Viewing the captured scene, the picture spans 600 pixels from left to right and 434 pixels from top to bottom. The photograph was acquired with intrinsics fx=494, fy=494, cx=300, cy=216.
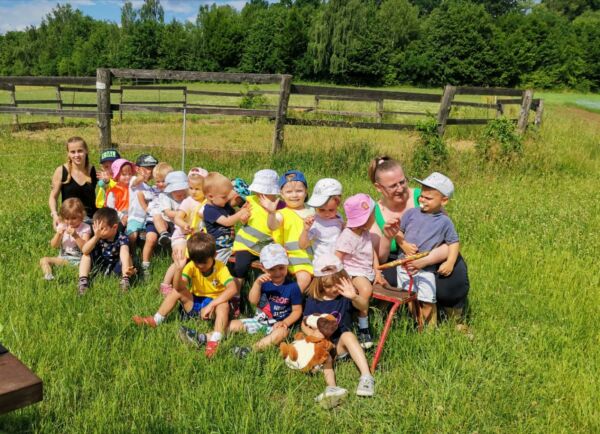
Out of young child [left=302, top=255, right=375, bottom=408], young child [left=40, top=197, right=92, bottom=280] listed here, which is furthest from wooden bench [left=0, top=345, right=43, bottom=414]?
young child [left=40, top=197, right=92, bottom=280]

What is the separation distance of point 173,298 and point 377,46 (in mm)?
61696

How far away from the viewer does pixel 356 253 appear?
12.8 feet

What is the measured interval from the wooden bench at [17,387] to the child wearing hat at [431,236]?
2.87 m

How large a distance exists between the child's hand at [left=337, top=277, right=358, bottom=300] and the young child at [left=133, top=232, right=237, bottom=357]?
92 cm

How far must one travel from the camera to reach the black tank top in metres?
5.41

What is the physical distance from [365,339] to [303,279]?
0.71 m

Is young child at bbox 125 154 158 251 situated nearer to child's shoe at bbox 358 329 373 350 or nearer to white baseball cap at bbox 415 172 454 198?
child's shoe at bbox 358 329 373 350

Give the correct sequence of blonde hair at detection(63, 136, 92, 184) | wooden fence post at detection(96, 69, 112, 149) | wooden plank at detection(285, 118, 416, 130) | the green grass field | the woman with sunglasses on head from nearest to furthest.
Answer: the green grass field
the woman with sunglasses on head
blonde hair at detection(63, 136, 92, 184)
wooden fence post at detection(96, 69, 112, 149)
wooden plank at detection(285, 118, 416, 130)

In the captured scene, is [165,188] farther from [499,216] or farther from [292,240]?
[499,216]

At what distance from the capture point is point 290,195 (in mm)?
4453

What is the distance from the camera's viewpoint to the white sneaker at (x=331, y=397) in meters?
3.03

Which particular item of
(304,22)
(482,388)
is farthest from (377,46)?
(482,388)

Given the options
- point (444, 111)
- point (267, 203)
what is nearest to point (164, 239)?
point (267, 203)

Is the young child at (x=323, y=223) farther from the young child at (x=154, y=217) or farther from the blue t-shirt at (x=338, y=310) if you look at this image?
the young child at (x=154, y=217)
